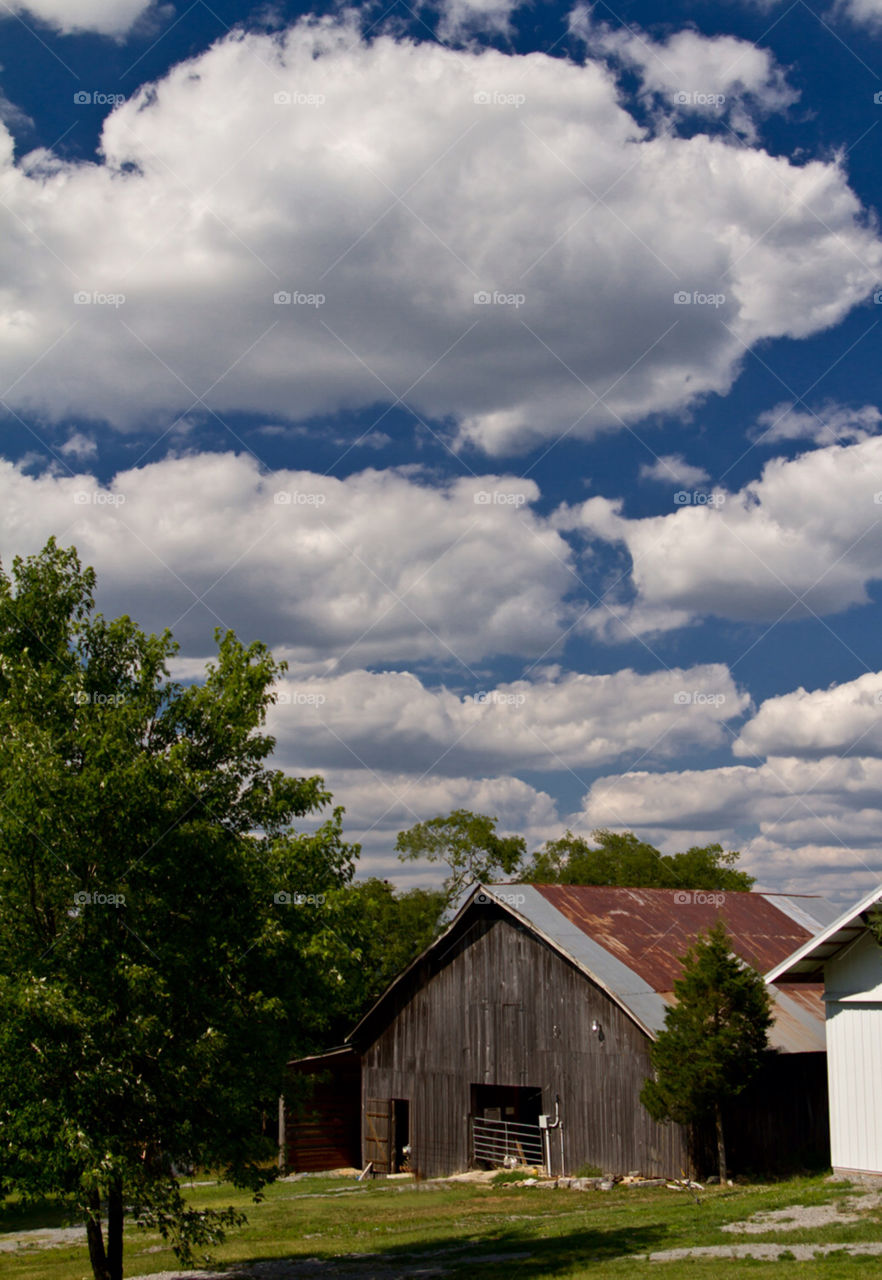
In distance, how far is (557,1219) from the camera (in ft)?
76.9

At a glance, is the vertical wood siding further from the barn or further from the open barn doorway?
the barn

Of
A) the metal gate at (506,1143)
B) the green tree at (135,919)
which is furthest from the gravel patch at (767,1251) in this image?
the metal gate at (506,1143)

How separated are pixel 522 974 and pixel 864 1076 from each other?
12.1 meters

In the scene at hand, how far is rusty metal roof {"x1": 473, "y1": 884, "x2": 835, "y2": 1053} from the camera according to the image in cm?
3167

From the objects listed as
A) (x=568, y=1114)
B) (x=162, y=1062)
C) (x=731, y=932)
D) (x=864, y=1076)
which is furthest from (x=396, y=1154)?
(x=162, y=1062)

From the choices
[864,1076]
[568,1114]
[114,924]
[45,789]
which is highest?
[45,789]

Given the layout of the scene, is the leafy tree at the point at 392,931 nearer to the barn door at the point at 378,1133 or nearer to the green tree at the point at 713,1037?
the barn door at the point at 378,1133

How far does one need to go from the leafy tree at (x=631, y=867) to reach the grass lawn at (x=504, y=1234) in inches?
1895

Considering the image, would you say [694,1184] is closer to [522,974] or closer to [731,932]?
[522,974]

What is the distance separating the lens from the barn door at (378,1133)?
126 feet

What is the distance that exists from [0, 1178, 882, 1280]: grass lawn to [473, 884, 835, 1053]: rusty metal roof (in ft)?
17.9

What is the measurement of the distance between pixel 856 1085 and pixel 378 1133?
19.6 metres

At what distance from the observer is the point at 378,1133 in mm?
38875

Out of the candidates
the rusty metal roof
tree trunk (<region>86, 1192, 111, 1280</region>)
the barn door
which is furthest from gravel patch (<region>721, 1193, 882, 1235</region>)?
the barn door
